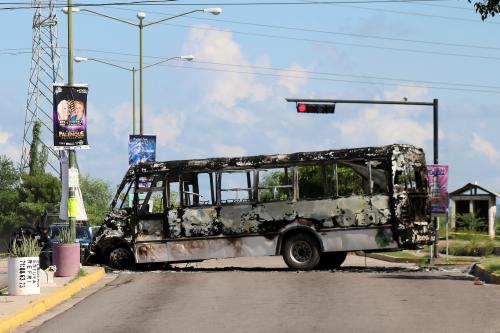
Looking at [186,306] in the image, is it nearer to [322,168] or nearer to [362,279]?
[362,279]

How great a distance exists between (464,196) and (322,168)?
39.1 meters

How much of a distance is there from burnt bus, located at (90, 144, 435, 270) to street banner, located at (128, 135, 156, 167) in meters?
13.4

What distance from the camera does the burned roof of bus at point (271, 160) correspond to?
25.9 metres

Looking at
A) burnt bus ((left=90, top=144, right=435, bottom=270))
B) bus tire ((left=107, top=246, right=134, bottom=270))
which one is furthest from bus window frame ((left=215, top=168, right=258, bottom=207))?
bus tire ((left=107, top=246, right=134, bottom=270))

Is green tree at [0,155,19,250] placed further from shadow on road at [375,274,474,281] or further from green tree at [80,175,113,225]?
A: shadow on road at [375,274,474,281]

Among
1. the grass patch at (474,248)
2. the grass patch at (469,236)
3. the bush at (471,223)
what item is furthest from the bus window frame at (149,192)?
the bush at (471,223)

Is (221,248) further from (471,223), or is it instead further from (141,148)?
(471,223)

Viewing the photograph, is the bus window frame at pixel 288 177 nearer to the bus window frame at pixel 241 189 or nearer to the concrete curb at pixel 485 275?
the bus window frame at pixel 241 189

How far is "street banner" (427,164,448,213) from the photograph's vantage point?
2933cm

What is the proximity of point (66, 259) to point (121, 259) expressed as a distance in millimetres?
4133

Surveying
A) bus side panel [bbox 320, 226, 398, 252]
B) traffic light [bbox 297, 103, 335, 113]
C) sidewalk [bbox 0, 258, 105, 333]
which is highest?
traffic light [bbox 297, 103, 335, 113]

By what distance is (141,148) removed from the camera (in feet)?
136

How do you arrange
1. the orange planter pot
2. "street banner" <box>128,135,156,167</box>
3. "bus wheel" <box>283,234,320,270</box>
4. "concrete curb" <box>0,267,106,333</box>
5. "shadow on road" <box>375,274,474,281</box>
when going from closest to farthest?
"concrete curb" <box>0,267,106,333</box> → "shadow on road" <box>375,274,474,281</box> → the orange planter pot → "bus wheel" <box>283,234,320,270</box> → "street banner" <box>128,135,156,167</box>

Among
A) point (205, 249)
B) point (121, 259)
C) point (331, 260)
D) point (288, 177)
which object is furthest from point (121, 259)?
point (331, 260)
